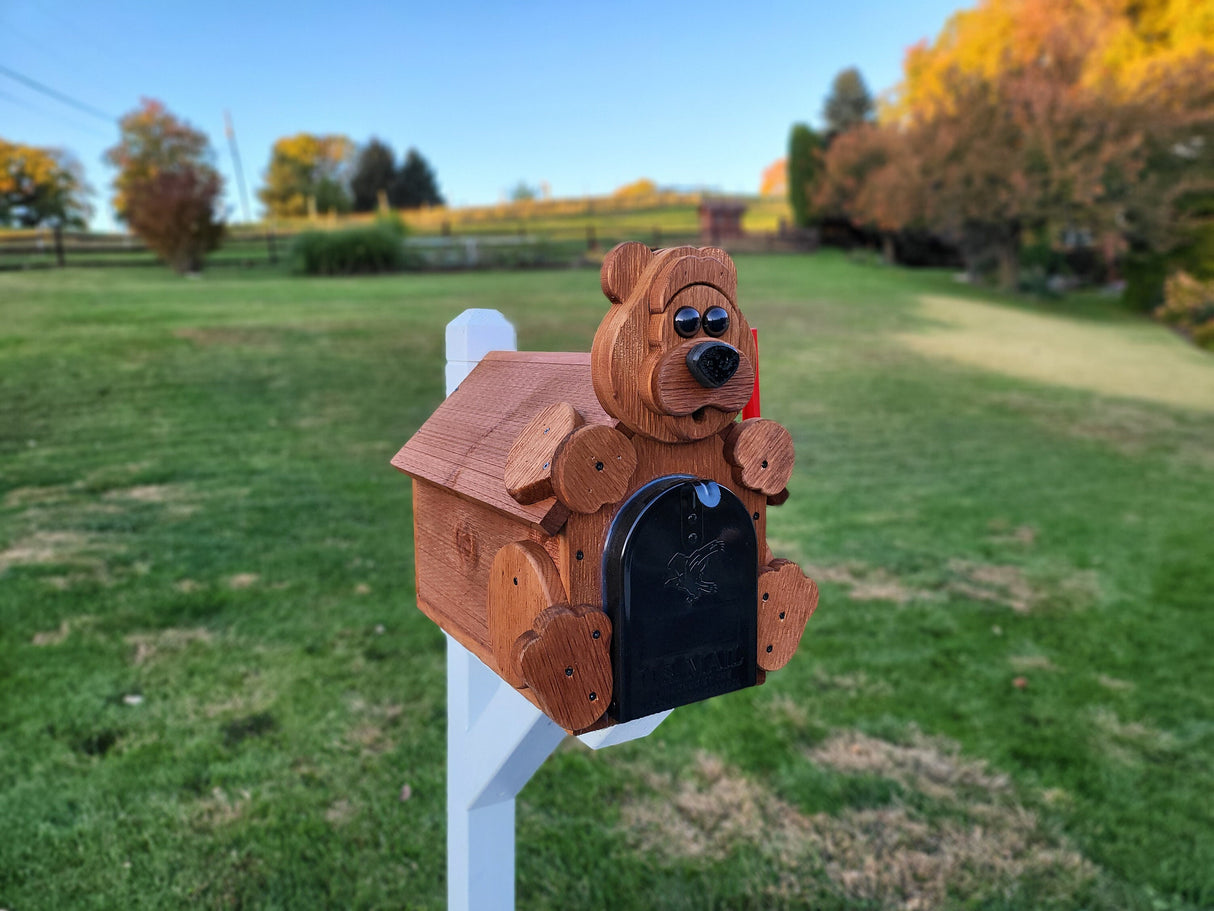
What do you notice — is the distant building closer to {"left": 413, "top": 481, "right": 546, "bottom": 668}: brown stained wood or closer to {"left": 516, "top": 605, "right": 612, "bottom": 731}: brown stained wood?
{"left": 413, "top": 481, "right": 546, "bottom": 668}: brown stained wood

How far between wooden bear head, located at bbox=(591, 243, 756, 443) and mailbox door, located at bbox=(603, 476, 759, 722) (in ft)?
0.32

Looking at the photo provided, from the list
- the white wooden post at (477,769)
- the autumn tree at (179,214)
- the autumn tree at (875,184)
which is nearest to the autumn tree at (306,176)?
the autumn tree at (179,214)

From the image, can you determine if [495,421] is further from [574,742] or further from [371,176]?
[371,176]

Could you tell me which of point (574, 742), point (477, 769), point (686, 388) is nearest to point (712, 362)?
point (686, 388)

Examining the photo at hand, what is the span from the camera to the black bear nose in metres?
0.92

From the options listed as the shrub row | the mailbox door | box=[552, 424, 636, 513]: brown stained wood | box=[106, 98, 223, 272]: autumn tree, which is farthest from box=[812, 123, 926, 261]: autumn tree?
box=[552, 424, 636, 513]: brown stained wood

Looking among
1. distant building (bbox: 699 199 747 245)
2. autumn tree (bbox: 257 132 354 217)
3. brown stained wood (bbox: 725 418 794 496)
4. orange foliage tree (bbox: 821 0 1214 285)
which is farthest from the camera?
autumn tree (bbox: 257 132 354 217)

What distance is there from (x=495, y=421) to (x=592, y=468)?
34cm

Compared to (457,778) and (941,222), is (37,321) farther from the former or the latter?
(941,222)

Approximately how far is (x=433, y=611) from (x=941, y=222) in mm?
21582

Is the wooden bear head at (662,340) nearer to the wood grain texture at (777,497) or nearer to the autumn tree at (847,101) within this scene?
the wood grain texture at (777,497)

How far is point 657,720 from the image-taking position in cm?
121

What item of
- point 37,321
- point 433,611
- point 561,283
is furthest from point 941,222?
point 433,611

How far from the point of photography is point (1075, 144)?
57.5ft
